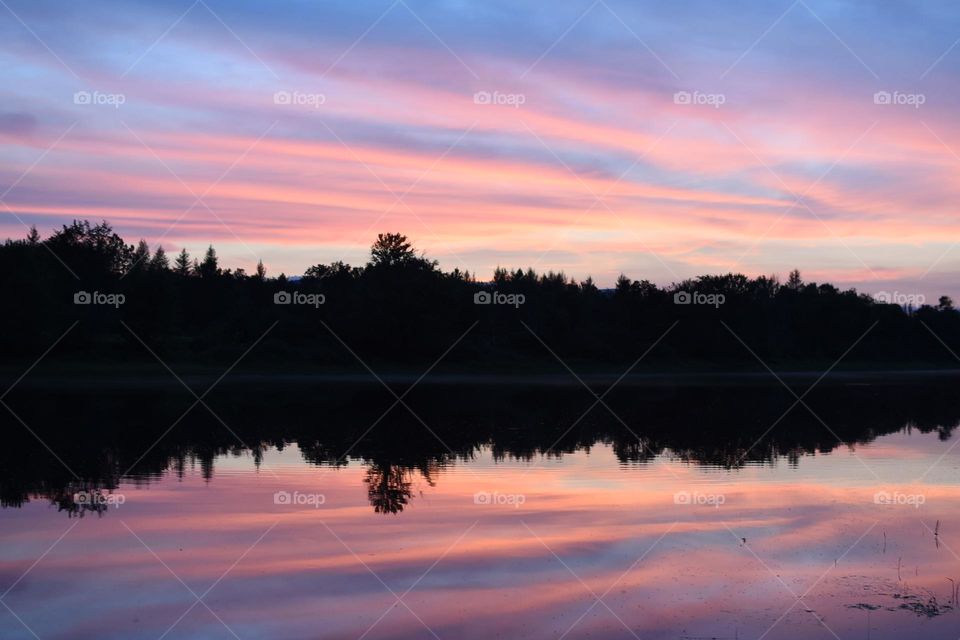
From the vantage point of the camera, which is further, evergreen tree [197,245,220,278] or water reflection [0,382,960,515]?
evergreen tree [197,245,220,278]

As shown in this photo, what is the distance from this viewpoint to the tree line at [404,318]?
235 feet

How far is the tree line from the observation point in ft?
235

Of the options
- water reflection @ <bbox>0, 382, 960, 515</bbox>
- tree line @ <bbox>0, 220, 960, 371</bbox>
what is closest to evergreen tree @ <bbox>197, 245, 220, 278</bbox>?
tree line @ <bbox>0, 220, 960, 371</bbox>

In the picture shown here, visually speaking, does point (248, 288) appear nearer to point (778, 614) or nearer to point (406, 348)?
point (406, 348)

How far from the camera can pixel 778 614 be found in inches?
446

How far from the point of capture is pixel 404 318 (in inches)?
3393

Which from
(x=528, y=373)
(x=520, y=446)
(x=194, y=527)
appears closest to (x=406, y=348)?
(x=528, y=373)

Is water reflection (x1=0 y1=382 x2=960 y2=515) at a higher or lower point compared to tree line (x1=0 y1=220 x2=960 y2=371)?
lower

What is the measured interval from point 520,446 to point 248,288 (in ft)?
383

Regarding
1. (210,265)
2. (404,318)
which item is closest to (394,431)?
(404,318)

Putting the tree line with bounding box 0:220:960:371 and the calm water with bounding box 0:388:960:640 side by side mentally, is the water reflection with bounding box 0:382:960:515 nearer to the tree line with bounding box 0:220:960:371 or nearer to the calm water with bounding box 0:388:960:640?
the calm water with bounding box 0:388:960:640

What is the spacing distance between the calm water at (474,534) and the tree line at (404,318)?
42447 millimetres

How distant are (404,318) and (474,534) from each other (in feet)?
232

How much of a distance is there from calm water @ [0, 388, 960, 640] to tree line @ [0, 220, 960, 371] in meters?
42.4
